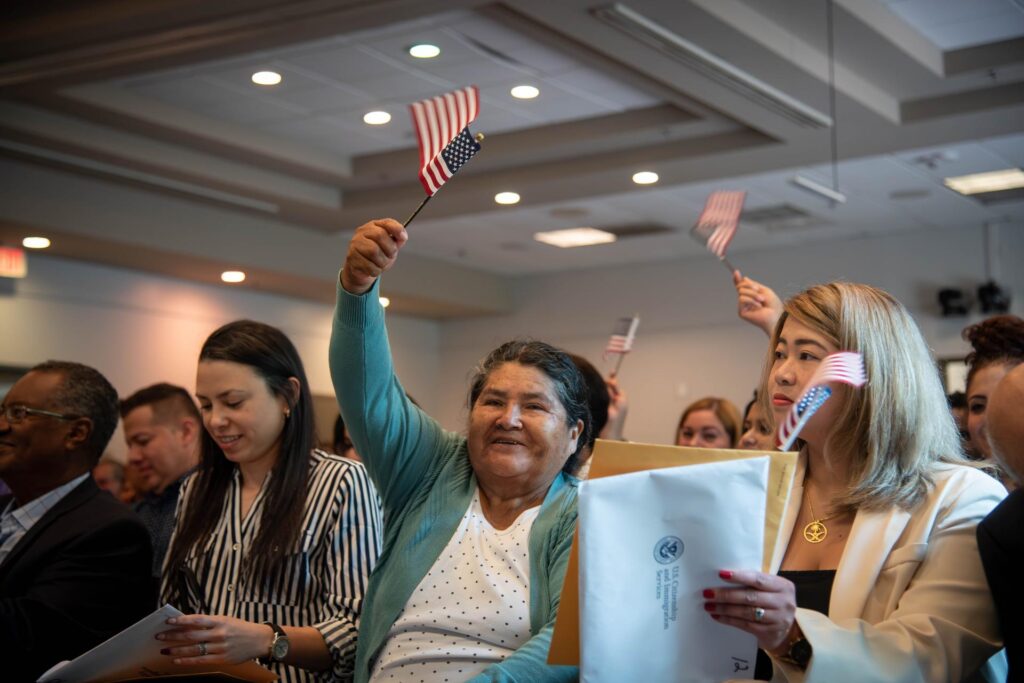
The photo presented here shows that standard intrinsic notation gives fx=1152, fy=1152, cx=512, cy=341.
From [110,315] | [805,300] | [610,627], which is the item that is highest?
[110,315]

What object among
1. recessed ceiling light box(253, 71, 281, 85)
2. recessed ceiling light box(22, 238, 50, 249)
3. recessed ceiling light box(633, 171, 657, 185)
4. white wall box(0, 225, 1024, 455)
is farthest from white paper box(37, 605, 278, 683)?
white wall box(0, 225, 1024, 455)

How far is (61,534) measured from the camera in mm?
2854

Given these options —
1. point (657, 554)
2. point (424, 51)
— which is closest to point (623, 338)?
point (424, 51)

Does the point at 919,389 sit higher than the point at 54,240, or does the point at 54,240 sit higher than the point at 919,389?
the point at 54,240

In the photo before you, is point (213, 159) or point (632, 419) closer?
point (213, 159)

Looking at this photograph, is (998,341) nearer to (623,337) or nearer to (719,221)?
(719,221)

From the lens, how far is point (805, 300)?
2180 mm

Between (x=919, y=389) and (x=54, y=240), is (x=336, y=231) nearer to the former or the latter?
(x=54, y=240)

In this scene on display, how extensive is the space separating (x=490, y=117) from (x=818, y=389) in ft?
20.9

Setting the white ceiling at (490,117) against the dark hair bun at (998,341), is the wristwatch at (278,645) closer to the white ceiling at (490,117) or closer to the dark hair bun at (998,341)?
the dark hair bun at (998,341)

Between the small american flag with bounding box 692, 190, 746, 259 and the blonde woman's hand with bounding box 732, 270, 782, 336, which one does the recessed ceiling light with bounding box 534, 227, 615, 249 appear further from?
the blonde woman's hand with bounding box 732, 270, 782, 336

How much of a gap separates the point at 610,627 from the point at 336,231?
9.25 metres

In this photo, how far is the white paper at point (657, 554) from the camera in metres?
1.63

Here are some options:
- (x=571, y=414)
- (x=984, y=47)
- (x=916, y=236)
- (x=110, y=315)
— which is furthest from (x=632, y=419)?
(x=571, y=414)
